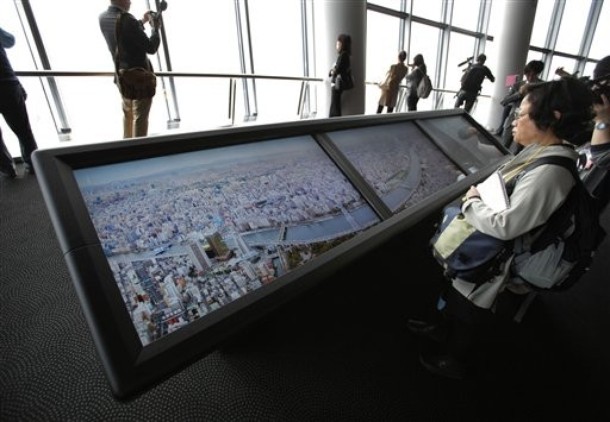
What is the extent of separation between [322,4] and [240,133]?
4851 millimetres

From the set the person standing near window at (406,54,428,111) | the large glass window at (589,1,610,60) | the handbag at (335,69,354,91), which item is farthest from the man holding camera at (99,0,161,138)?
the large glass window at (589,1,610,60)

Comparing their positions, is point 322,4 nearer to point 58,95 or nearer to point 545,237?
point 58,95

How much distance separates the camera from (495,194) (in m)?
1.08

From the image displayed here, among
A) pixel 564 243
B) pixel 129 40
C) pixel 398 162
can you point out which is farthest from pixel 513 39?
pixel 564 243

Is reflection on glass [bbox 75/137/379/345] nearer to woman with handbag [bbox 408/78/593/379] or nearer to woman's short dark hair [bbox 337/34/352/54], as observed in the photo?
woman with handbag [bbox 408/78/593/379]

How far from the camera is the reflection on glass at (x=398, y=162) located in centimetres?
152

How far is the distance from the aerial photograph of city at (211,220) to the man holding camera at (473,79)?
600 centimetres

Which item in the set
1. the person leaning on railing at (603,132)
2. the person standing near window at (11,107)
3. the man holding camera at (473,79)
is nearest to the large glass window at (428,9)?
the man holding camera at (473,79)

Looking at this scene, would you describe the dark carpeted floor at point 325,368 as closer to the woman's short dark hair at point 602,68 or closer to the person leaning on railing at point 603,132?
the person leaning on railing at point 603,132

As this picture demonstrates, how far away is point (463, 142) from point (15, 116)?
4047 millimetres

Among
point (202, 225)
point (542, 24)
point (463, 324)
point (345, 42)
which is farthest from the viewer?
point (542, 24)

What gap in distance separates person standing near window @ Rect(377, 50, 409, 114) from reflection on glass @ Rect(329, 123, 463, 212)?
389cm

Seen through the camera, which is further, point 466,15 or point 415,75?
point 466,15

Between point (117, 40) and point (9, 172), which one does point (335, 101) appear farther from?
point (9, 172)
